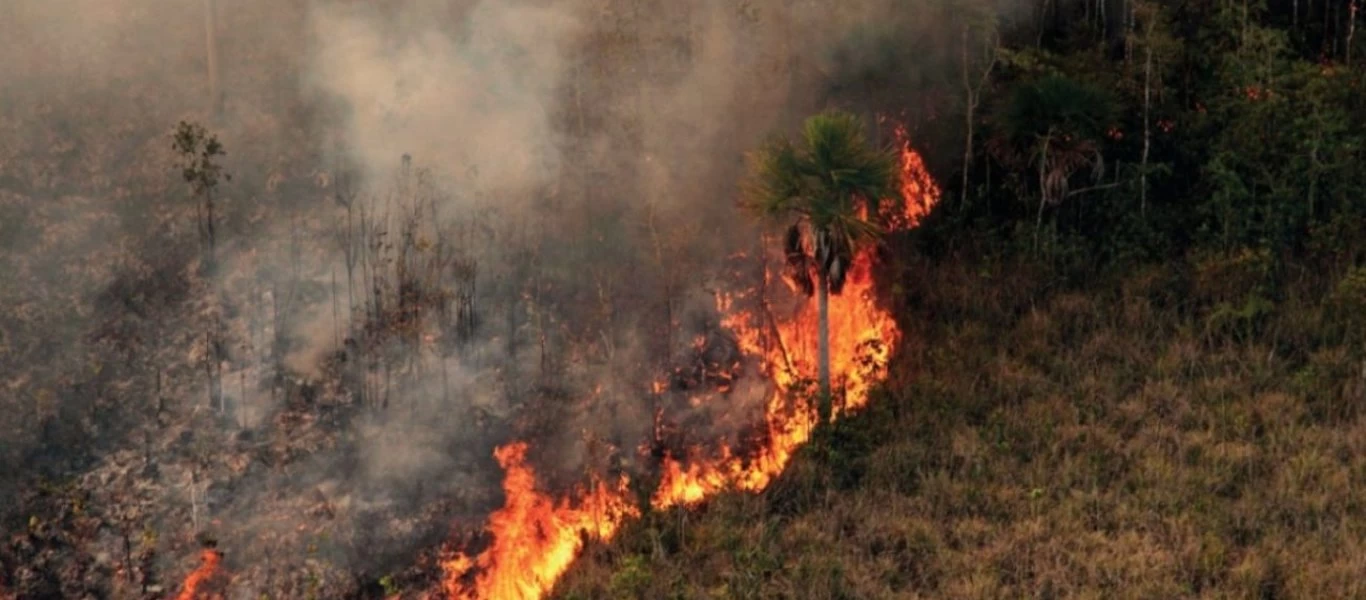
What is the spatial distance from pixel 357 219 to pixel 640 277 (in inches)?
137

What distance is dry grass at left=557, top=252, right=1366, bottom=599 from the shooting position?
1263 cm

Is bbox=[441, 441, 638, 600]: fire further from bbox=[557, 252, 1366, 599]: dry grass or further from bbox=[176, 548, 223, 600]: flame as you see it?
bbox=[176, 548, 223, 600]: flame

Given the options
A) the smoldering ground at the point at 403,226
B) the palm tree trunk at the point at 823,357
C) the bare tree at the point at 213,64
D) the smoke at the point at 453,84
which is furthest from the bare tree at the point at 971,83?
the bare tree at the point at 213,64

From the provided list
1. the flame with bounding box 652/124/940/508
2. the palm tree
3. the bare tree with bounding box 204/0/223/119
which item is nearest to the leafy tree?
the flame with bounding box 652/124/940/508

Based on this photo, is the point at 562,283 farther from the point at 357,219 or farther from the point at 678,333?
the point at 357,219

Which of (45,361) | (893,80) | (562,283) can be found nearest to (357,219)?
(562,283)

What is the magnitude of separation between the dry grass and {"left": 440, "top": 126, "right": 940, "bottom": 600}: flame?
1.24 ft

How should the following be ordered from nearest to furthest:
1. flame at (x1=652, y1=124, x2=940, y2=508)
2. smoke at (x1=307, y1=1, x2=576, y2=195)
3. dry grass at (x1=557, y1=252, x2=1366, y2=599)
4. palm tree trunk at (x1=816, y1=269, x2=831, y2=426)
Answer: dry grass at (x1=557, y1=252, x2=1366, y2=599) → flame at (x1=652, y1=124, x2=940, y2=508) → palm tree trunk at (x1=816, y1=269, x2=831, y2=426) → smoke at (x1=307, y1=1, x2=576, y2=195)

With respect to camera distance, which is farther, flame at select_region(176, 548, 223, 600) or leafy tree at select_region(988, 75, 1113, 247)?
leafy tree at select_region(988, 75, 1113, 247)

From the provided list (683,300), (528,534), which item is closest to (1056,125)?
(683,300)

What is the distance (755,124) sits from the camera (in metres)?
18.3

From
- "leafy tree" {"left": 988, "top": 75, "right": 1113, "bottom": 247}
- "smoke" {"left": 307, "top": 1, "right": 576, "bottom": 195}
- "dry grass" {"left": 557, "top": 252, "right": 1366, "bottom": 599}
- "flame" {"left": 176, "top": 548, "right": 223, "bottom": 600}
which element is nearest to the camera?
"dry grass" {"left": 557, "top": 252, "right": 1366, "bottom": 599}

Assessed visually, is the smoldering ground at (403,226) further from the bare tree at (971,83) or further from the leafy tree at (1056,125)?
the leafy tree at (1056,125)

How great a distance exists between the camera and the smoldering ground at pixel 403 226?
14.8 meters
